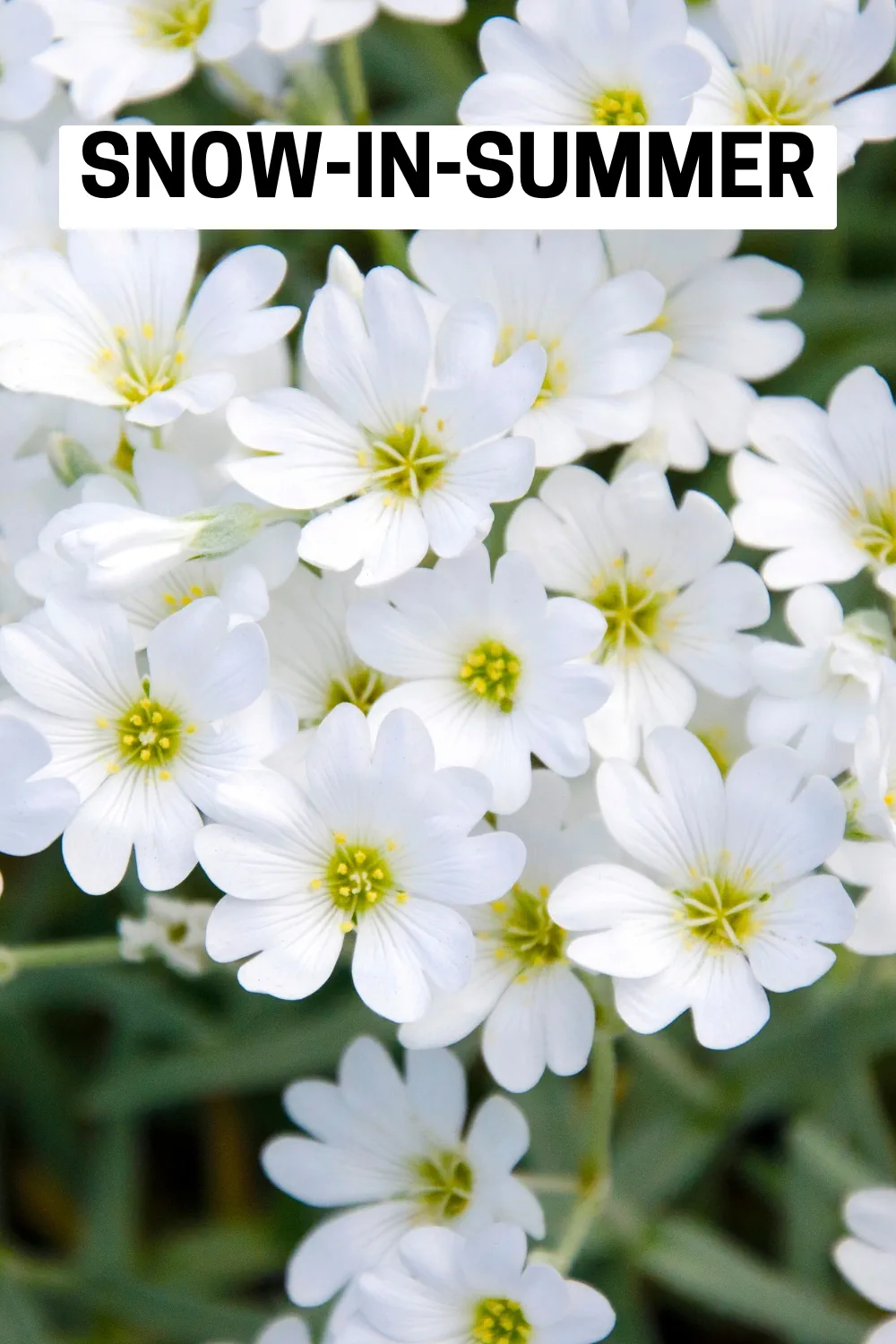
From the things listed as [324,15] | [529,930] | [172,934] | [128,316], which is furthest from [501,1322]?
[324,15]

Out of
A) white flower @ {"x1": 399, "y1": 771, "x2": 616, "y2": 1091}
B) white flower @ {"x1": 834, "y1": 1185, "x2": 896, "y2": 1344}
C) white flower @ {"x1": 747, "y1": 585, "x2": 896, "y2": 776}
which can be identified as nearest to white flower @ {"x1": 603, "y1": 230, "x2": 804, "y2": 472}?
white flower @ {"x1": 747, "y1": 585, "x2": 896, "y2": 776}

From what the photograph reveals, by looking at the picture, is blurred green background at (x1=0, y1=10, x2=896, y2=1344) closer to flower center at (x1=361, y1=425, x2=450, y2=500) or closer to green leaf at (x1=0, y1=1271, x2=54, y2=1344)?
green leaf at (x1=0, y1=1271, x2=54, y2=1344)

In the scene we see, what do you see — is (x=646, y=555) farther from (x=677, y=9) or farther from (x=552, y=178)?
(x=677, y=9)

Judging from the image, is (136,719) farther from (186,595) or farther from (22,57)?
(22,57)

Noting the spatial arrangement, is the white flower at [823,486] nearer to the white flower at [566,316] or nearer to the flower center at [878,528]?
the flower center at [878,528]

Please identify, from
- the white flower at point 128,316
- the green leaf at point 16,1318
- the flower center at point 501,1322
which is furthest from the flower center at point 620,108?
the green leaf at point 16,1318
